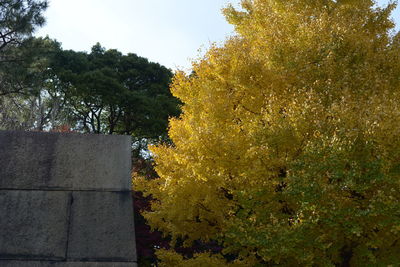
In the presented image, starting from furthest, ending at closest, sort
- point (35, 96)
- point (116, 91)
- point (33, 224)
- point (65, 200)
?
point (116, 91)
point (35, 96)
point (65, 200)
point (33, 224)

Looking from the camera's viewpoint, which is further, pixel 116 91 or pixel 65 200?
pixel 116 91

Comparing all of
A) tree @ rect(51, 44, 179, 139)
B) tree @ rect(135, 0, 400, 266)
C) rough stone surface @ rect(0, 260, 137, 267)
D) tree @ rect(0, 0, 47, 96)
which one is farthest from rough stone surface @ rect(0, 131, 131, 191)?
tree @ rect(51, 44, 179, 139)

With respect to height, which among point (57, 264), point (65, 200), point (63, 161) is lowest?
point (57, 264)

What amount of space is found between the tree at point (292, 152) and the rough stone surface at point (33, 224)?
3.77 m

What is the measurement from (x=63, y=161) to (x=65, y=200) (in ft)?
1.57

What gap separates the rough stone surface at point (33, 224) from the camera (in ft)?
13.5

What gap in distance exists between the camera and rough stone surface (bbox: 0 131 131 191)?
178 inches

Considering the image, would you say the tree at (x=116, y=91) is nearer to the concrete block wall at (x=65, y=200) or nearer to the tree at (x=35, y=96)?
the tree at (x=35, y=96)

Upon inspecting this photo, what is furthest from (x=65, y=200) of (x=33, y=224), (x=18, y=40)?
(x=18, y=40)

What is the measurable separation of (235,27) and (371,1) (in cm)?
441

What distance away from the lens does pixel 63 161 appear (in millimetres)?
4629

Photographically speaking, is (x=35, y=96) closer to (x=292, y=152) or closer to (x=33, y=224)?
(x=292, y=152)

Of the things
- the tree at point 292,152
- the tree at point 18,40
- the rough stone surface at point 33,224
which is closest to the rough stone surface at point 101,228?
the rough stone surface at point 33,224

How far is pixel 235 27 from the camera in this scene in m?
13.6
